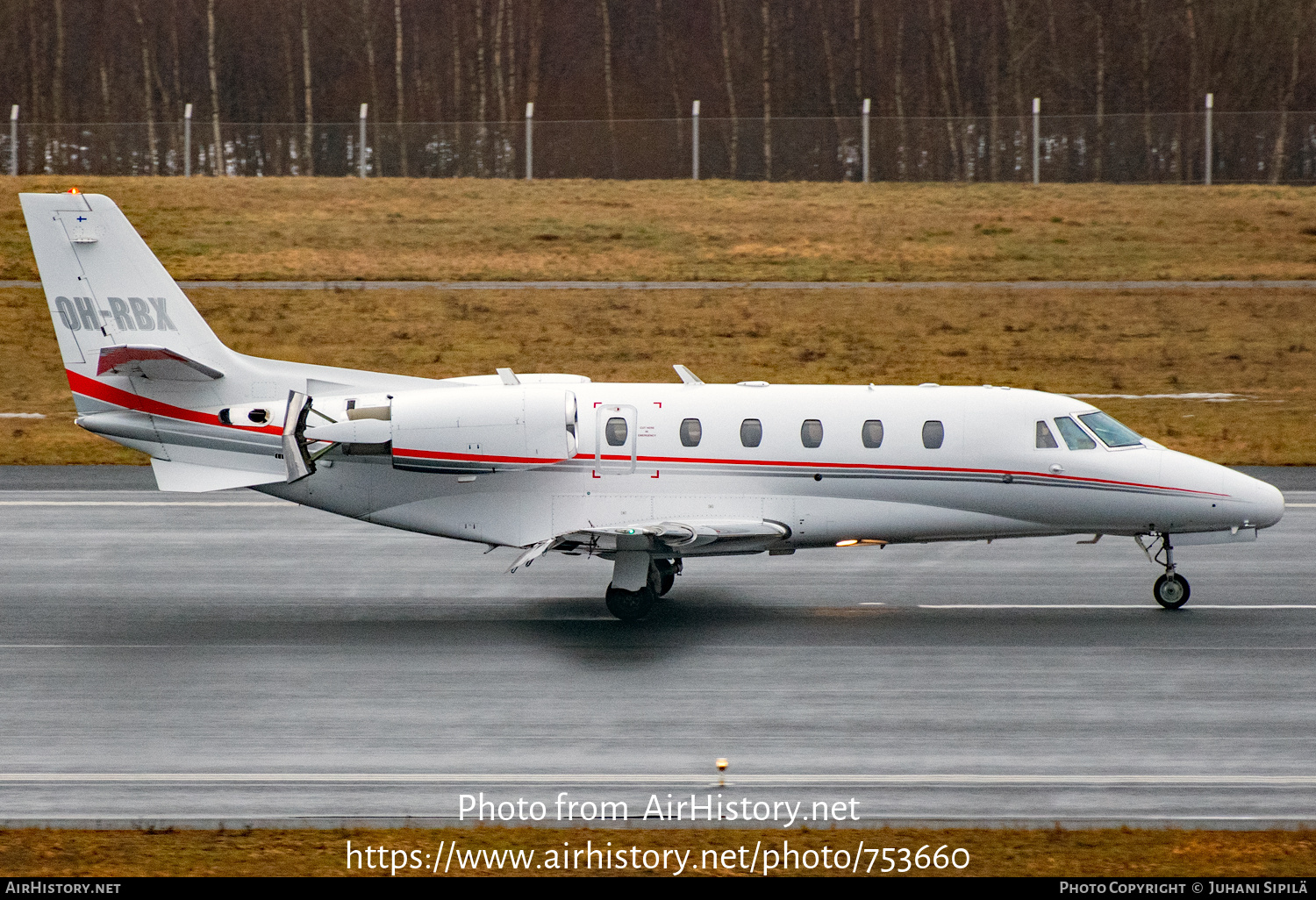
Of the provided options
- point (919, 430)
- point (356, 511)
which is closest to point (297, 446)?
point (356, 511)

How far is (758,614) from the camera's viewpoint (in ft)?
63.2

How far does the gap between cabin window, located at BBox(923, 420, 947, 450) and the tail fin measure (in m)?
9.15

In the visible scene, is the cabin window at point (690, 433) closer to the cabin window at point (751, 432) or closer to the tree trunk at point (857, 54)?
the cabin window at point (751, 432)

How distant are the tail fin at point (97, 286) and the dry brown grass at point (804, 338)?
51.5 ft

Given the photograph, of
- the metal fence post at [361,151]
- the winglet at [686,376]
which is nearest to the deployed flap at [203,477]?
the winglet at [686,376]

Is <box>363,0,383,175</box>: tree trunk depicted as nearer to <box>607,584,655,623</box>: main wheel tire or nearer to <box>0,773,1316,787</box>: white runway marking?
<box>607,584,655,623</box>: main wheel tire

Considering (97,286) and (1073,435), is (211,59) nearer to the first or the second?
(97,286)

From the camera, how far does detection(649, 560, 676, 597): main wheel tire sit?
19422mm

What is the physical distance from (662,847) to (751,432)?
25.9 feet

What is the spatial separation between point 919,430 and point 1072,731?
17.1 ft

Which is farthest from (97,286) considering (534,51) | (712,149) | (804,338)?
(534,51)

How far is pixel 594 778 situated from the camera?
13.5 meters

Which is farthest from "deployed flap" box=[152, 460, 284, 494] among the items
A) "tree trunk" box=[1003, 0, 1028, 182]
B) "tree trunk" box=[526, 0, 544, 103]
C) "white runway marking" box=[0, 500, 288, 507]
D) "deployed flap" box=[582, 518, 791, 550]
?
"tree trunk" box=[1003, 0, 1028, 182]
